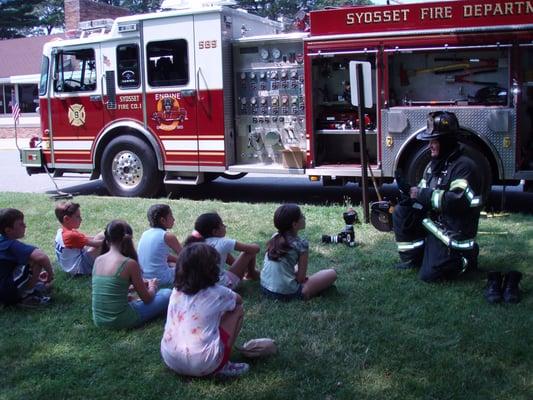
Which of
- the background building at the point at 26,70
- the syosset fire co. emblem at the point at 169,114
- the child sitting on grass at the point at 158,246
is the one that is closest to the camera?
the child sitting on grass at the point at 158,246

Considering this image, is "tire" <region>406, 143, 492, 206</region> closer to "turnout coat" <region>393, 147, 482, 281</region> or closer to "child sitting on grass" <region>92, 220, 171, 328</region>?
"turnout coat" <region>393, 147, 482, 281</region>

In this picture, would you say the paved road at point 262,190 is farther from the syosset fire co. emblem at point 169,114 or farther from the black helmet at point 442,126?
the black helmet at point 442,126

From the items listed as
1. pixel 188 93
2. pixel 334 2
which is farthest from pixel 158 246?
pixel 334 2

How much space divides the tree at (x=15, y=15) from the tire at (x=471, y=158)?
42.8 meters

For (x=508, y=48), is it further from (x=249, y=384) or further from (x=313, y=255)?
(x=249, y=384)

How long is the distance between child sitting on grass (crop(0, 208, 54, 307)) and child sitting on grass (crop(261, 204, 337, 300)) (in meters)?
1.74

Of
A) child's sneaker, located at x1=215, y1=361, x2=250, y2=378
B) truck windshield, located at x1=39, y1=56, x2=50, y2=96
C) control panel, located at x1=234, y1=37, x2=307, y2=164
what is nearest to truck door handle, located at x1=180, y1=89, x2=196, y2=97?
control panel, located at x1=234, y1=37, x2=307, y2=164

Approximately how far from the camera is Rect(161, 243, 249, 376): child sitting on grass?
370 centimetres

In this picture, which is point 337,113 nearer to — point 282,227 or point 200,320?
point 282,227

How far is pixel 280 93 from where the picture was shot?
9.58 m

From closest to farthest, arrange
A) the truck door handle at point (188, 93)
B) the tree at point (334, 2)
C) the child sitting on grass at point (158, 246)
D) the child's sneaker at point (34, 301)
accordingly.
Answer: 1. the child's sneaker at point (34, 301)
2. the child sitting on grass at point (158, 246)
3. the truck door handle at point (188, 93)
4. the tree at point (334, 2)

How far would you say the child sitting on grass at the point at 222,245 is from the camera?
5.10 meters

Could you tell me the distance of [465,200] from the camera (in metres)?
5.38

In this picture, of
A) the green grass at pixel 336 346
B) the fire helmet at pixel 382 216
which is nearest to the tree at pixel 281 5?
the fire helmet at pixel 382 216
